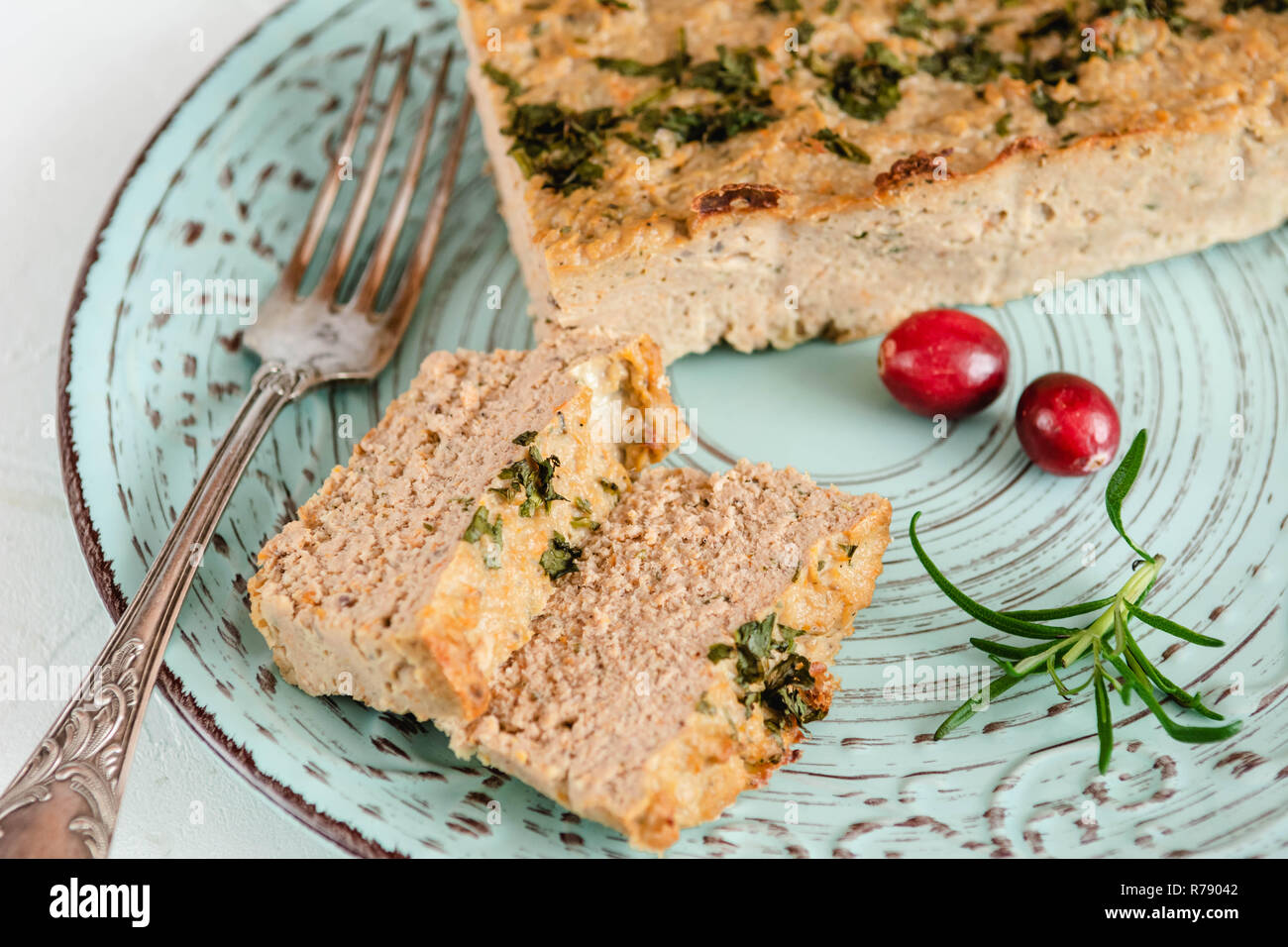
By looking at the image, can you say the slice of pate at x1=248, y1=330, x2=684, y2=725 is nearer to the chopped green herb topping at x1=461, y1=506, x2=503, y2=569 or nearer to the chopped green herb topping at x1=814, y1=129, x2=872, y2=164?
the chopped green herb topping at x1=461, y1=506, x2=503, y2=569

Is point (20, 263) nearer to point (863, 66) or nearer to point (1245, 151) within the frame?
point (863, 66)

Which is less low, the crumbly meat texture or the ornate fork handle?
the crumbly meat texture

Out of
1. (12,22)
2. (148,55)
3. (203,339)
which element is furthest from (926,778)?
(12,22)

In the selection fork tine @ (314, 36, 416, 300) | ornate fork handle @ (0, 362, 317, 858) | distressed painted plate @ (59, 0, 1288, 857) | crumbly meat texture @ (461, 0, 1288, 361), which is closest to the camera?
ornate fork handle @ (0, 362, 317, 858)

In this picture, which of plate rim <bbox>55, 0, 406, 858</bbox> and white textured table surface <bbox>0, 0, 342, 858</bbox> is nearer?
plate rim <bbox>55, 0, 406, 858</bbox>

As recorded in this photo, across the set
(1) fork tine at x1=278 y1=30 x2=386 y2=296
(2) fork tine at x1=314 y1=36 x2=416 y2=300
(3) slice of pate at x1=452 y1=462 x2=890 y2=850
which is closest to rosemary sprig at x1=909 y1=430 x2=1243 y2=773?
(3) slice of pate at x1=452 y1=462 x2=890 y2=850

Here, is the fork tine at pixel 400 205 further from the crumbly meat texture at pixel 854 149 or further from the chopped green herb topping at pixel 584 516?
the chopped green herb topping at pixel 584 516

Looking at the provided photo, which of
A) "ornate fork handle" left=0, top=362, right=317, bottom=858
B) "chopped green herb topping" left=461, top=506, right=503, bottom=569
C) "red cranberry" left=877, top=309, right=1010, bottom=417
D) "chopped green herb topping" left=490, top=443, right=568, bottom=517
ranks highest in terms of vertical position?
"red cranberry" left=877, top=309, right=1010, bottom=417

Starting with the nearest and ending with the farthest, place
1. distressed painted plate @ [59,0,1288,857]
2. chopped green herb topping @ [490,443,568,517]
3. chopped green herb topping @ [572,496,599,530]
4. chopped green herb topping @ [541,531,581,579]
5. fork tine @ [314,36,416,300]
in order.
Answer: distressed painted plate @ [59,0,1288,857], chopped green herb topping @ [490,443,568,517], chopped green herb topping @ [541,531,581,579], chopped green herb topping @ [572,496,599,530], fork tine @ [314,36,416,300]
